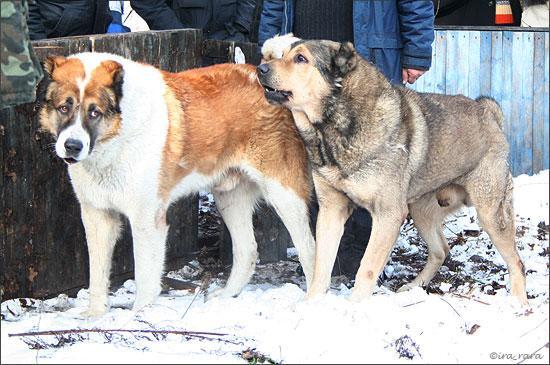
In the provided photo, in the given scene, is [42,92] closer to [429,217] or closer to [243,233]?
[243,233]

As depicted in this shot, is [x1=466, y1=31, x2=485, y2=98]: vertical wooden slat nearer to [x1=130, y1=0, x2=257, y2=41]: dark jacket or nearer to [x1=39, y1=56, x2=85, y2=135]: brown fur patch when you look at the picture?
[x1=130, y1=0, x2=257, y2=41]: dark jacket

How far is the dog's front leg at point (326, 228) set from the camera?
6391 millimetres

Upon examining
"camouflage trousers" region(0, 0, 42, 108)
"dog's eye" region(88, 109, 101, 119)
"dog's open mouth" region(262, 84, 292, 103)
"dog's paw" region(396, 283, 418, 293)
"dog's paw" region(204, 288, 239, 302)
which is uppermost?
"camouflage trousers" region(0, 0, 42, 108)

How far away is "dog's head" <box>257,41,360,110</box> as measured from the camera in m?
6.13

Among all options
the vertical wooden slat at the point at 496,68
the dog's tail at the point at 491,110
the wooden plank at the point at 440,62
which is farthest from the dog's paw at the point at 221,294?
the vertical wooden slat at the point at 496,68

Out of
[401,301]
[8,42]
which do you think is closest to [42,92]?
[8,42]

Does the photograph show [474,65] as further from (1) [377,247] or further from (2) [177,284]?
(1) [377,247]

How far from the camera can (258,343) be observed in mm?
5422

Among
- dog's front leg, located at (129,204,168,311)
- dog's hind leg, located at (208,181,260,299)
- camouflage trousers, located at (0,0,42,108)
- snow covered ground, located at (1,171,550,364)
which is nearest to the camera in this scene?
camouflage trousers, located at (0,0,42,108)

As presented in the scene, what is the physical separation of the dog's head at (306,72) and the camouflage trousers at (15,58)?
1.75 m

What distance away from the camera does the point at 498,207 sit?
6.73 m

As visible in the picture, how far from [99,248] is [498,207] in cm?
264

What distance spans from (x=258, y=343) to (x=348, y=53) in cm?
189

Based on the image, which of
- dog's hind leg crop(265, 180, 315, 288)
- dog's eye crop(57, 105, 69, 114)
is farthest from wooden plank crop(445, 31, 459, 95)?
dog's eye crop(57, 105, 69, 114)
